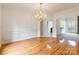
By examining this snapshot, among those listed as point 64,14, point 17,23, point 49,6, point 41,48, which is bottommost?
point 41,48

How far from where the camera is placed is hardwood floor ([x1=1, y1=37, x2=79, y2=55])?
5.80ft

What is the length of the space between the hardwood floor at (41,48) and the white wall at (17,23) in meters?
0.12

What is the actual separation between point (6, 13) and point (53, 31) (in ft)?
2.96

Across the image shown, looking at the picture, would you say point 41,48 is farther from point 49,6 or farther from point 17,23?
point 49,6

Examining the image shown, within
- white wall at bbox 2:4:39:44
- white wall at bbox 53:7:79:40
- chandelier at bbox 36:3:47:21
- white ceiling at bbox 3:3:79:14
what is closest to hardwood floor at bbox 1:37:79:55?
white wall at bbox 2:4:39:44

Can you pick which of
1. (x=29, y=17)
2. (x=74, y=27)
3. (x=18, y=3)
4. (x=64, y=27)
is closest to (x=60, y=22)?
(x=64, y=27)

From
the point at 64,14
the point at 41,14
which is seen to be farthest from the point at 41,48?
the point at 64,14

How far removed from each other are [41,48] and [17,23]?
618mm

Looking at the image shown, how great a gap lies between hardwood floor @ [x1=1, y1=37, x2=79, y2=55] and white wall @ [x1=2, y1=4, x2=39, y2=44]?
12cm

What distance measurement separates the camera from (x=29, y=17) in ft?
5.99

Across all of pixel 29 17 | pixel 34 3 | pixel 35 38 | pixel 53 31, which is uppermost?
pixel 34 3

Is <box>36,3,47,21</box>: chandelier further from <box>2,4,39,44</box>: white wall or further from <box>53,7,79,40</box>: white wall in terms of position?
<box>53,7,79,40</box>: white wall

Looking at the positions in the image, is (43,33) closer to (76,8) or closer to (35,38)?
(35,38)

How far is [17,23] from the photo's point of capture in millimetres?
1811
